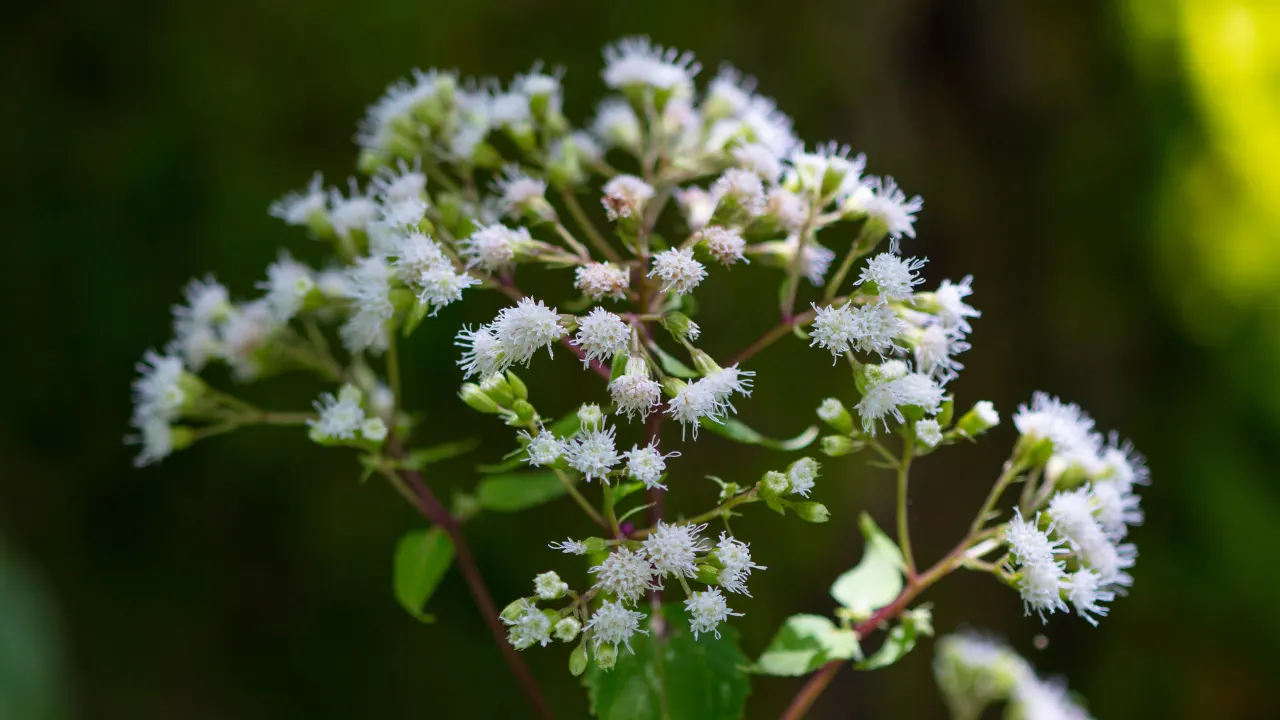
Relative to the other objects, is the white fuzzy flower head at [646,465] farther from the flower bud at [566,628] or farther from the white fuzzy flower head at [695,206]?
the white fuzzy flower head at [695,206]

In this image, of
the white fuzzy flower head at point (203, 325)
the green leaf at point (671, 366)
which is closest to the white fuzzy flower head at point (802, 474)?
the green leaf at point (671, 366)

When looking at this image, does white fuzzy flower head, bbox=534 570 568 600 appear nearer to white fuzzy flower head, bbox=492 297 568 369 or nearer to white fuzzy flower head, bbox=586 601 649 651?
white fuzzy flower head, bbox=586 601 649 651

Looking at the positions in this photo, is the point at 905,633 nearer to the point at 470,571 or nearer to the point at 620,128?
the point at 470,571

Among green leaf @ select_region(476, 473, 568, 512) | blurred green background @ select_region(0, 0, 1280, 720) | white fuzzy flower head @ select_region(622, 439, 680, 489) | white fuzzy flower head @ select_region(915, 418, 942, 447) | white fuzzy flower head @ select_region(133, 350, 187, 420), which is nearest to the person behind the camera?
white fuzzy flower head @ select_region(622, 439, 680, 489)

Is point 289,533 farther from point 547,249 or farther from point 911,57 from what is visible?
point 911,57

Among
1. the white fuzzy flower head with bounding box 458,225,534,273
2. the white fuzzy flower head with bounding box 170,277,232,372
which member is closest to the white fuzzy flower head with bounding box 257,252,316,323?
the white fuzzy flower head with bounding box 170,277,232,372

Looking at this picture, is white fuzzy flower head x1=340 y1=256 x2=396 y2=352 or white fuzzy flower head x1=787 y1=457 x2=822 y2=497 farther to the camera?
white fuzzy flower head x1=340 y1=256 x2=396 y2=352

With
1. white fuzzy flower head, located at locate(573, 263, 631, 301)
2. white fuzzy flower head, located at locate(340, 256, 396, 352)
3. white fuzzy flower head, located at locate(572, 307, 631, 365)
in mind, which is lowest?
white fuzzy flower head, located at locate(572, 307, 631, 365)
